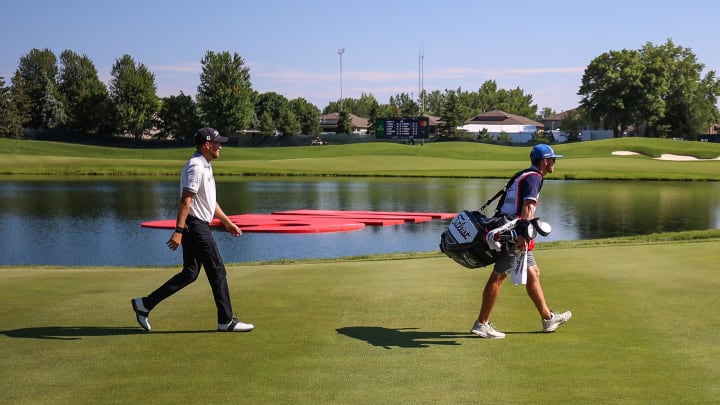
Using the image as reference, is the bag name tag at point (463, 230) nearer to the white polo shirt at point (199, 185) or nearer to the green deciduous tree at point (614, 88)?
the white polo shirt at point (199, 185)

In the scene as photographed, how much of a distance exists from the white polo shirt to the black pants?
115 mm

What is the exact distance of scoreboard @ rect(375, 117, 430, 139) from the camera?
371 feet

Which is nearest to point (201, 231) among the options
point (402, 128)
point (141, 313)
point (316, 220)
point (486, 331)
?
point (141, 313)

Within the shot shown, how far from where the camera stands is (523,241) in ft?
30.1

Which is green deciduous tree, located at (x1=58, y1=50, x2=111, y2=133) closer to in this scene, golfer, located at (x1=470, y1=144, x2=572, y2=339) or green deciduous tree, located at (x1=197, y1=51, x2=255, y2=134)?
green deciduous tree, located at (x1=197, y1=51, x2=255, y2=134)

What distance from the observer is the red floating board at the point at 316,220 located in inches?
1277

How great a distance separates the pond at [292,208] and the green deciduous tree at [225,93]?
6622cm

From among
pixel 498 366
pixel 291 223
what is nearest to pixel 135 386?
pixel 498 366

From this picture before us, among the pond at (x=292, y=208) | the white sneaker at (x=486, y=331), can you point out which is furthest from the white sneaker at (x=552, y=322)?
the pond at (x=292, y=208)

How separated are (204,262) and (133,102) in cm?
13048

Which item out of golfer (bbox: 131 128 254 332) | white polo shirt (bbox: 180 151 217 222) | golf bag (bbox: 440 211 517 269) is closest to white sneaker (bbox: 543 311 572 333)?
golf bag (bbox: 440 211 517 269)

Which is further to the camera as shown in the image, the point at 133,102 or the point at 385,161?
the point at 133,102

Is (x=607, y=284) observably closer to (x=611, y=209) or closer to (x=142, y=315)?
(x=142, y=315)

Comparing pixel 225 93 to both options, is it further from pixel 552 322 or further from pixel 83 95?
pixel 552 322
